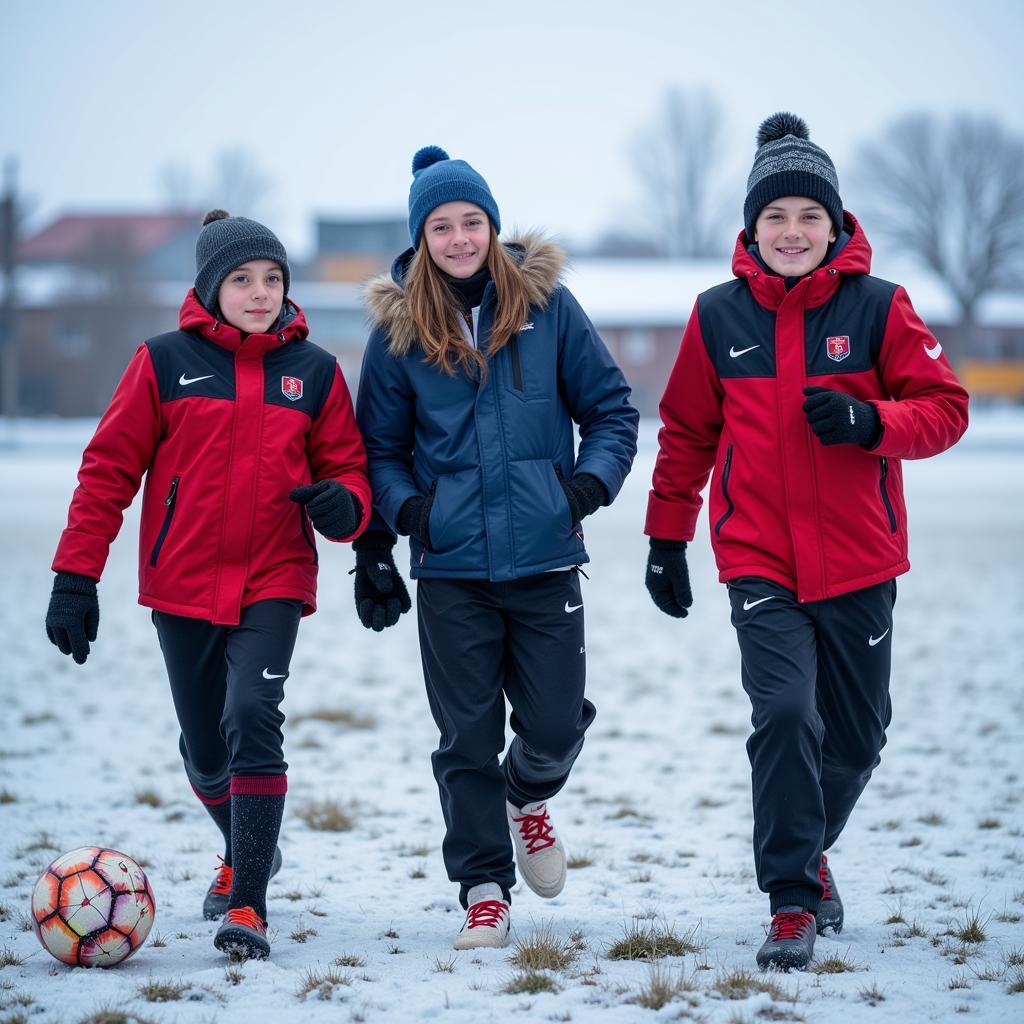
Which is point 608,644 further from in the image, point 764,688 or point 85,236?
point 85,236

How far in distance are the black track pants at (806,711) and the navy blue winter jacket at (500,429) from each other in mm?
633

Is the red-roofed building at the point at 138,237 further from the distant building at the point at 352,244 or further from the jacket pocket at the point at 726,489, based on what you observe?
the jacket pocket at the point at 726,489

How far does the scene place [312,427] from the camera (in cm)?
411

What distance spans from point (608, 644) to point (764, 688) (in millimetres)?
5271

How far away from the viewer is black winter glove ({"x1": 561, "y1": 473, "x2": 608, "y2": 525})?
13.1 feet

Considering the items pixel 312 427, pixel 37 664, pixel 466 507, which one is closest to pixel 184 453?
pixel 312 427

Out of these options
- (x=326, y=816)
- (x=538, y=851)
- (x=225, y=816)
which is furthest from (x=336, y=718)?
(x=538, y=851)

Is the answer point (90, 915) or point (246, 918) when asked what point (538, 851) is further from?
point (90, 915)

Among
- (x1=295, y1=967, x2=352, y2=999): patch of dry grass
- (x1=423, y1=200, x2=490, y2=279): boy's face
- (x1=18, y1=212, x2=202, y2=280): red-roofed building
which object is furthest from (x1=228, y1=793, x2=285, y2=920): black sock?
(x1=18, y1=212, x2=202, y2=280): red-roofed building

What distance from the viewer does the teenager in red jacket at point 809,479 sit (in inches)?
143

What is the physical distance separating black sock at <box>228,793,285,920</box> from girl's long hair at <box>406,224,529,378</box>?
1354mm

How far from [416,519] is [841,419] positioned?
1249 millimetres

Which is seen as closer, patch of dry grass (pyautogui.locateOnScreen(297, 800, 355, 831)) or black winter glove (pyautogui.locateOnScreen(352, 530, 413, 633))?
black winter glove (pyautogui.locateOnScreen(352, 530, 413, 633))

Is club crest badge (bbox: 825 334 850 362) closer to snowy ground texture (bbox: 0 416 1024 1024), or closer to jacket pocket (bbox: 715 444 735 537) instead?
jacket pocket (bbox: 715 444 735 537)
